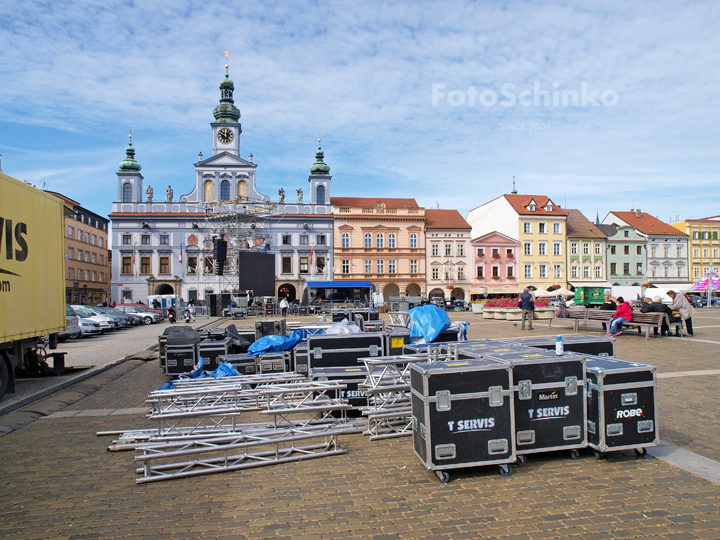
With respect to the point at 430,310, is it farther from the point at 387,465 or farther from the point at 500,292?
the point at 500,292

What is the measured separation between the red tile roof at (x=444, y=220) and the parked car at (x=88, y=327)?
128 feet

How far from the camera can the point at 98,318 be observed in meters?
23.9

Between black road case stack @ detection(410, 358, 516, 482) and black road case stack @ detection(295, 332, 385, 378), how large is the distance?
11.4ft

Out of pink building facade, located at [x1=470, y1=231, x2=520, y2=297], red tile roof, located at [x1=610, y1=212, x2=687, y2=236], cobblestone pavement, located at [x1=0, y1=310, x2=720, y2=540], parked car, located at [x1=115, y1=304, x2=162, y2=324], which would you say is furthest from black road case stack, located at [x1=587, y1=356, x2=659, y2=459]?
red tile roof, located at [x1=610, y1=212, x2=687, y2=236]

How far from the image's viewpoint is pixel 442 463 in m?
4.38

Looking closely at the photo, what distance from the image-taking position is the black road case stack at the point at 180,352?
34.0ft

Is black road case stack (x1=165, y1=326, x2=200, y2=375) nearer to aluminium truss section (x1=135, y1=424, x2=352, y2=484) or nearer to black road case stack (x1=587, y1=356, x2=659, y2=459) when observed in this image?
aluminium truss section (x1=135, y1=424, x2=352, y2=484)

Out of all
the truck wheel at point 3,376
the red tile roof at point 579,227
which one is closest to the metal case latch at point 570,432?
the truck wheel at point 3,376

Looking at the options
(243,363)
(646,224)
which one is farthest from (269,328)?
(646,224)

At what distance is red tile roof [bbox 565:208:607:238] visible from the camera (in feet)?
194

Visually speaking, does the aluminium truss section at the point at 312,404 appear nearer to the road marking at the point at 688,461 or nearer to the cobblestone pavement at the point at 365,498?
the cobblestone pavement at the point at 365,498

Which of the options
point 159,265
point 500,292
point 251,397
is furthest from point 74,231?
point 251,397

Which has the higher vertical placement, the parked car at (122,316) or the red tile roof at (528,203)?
the red tile roof at (528,203)

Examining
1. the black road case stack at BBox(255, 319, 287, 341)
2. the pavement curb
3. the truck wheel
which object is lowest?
the pavement curb
